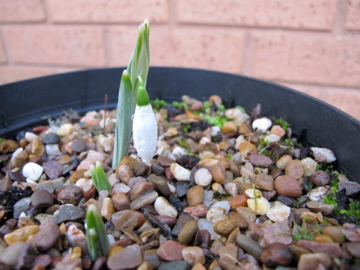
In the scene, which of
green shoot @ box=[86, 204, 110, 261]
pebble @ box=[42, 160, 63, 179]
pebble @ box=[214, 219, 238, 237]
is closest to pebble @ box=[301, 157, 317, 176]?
pebble @ box=[214, 219, 238, 237]

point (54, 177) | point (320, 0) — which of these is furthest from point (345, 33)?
point (54, 177)

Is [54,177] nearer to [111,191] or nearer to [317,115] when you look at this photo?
[111,191]

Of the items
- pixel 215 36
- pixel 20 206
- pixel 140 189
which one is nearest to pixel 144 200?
pixel 140 189

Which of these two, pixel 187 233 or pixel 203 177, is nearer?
pixel 187 233

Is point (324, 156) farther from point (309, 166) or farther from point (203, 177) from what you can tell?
point (203, 177)

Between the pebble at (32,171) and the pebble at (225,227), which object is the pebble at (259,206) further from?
the pebble at (32,171)

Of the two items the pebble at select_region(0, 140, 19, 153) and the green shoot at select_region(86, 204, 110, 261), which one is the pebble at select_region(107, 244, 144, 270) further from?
the pebble at select_region(0, 140, 19, 153)

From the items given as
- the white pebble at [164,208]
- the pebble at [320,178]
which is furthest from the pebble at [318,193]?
the white pebble at [164,208]
